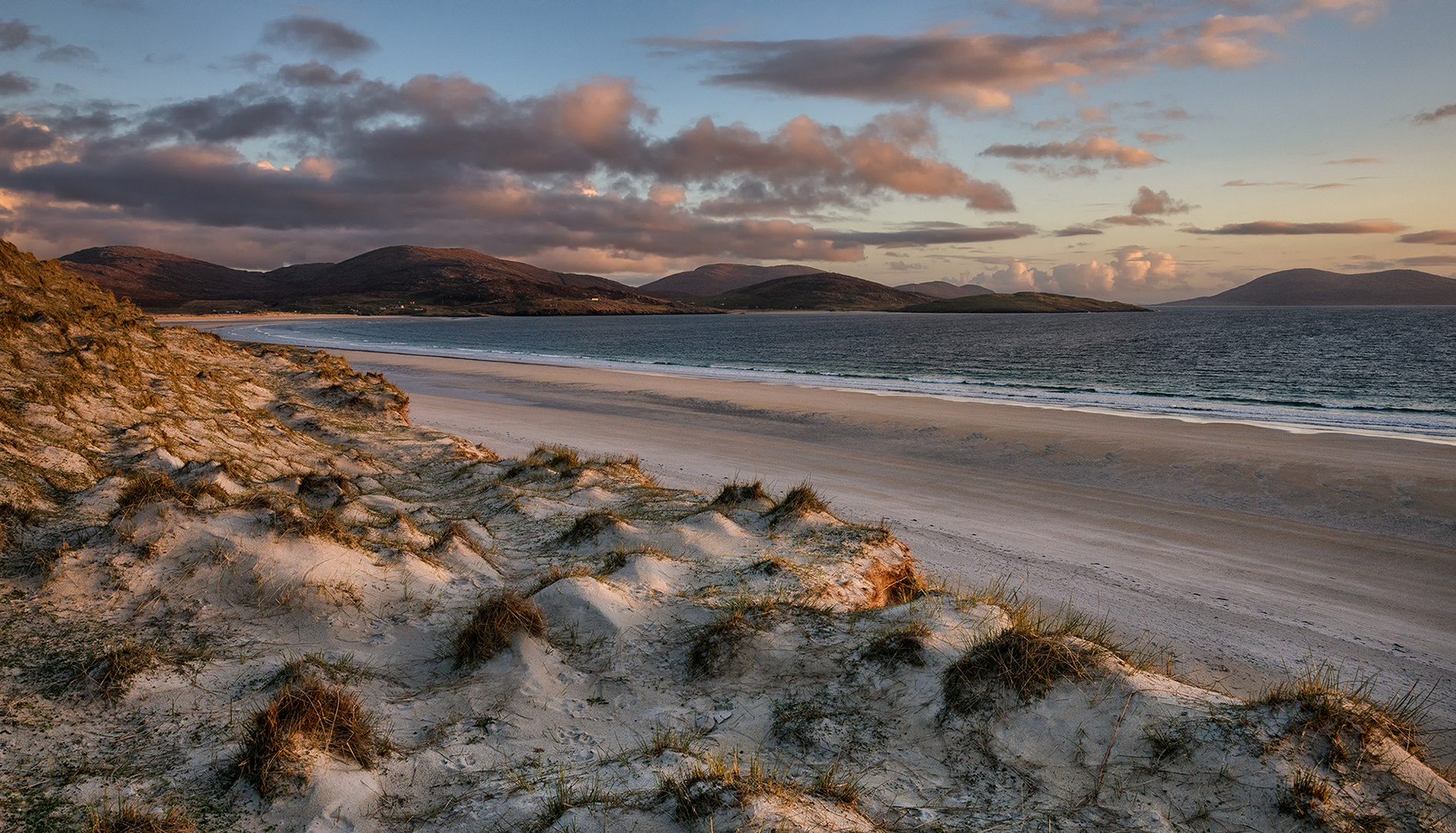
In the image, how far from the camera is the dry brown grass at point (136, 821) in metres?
3.31

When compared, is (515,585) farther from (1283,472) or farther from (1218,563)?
(1283,472)

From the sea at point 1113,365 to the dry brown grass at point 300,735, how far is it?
27976 mm

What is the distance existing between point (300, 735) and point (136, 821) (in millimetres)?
764

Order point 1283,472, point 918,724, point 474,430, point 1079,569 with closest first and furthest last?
point 918,724 < point 1079,569 < point 1283,472 < point 474,430

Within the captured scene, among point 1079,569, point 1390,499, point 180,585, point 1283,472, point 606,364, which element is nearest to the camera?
point 180,585

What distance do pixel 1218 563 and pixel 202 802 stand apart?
12198 millimetres

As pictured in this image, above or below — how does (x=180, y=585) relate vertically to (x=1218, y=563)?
above

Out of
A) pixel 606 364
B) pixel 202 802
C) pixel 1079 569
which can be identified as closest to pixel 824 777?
pixel 202 802

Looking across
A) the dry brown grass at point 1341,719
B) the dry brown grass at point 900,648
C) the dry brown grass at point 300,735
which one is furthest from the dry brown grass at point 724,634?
the dry brown grass at point 1341,719

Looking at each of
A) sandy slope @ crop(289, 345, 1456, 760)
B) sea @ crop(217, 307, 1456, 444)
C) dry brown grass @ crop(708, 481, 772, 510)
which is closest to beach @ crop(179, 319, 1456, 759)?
sandy slope @ crop(289, 345, 1456, 760)

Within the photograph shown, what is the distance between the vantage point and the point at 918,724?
4.73 metres

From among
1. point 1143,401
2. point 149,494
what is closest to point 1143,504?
point 149,494

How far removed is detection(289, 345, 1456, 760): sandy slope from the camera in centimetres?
831

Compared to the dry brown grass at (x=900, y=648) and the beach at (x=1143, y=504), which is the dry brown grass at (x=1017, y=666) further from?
the beach at (x=1143, y=504)
